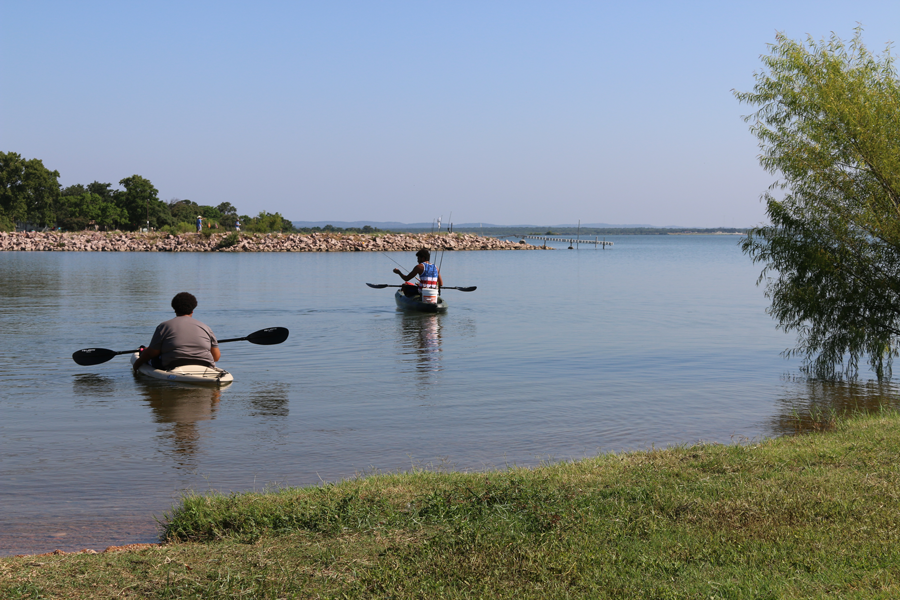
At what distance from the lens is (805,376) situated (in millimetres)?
16484

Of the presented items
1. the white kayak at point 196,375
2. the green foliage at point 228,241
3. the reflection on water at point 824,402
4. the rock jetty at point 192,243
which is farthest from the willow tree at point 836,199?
the green foliage at point 228,241

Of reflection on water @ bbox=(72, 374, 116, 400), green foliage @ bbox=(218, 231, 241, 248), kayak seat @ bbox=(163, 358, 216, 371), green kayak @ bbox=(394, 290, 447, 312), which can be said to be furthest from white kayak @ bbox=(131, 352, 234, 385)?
green foliage @ bbox=(218, 231, 241, 248)

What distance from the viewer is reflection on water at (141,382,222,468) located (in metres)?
10.2

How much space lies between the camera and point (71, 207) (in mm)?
116125

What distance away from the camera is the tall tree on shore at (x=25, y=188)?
10869 centimetres

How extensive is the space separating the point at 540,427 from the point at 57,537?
6.51 metres

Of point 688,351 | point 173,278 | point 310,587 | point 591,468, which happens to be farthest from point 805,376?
point 173,278

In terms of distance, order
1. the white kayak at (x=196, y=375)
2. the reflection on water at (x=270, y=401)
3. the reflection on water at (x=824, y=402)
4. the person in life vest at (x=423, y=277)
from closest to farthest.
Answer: the reflection on water at (x=824, y=402), the reflection on water at (x=270, y=401), the white kayak at (x=196, y=375), the person in life vest at (x=423, y=277)

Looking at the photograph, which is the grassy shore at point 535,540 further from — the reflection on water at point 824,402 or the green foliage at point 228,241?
the green foliage at point 228,241

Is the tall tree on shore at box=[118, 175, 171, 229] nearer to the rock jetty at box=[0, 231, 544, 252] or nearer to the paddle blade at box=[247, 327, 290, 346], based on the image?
the rock jetty at box=[0, 231, 544, 252]

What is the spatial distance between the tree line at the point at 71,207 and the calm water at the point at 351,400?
87288 mm

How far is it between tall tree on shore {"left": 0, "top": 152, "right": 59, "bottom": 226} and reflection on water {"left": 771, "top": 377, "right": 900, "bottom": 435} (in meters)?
114

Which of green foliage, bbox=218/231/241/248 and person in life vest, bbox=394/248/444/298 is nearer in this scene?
person in life vest, bbox=394/248/444/298

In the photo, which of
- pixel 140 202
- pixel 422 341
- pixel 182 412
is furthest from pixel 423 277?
pixel 140 202
